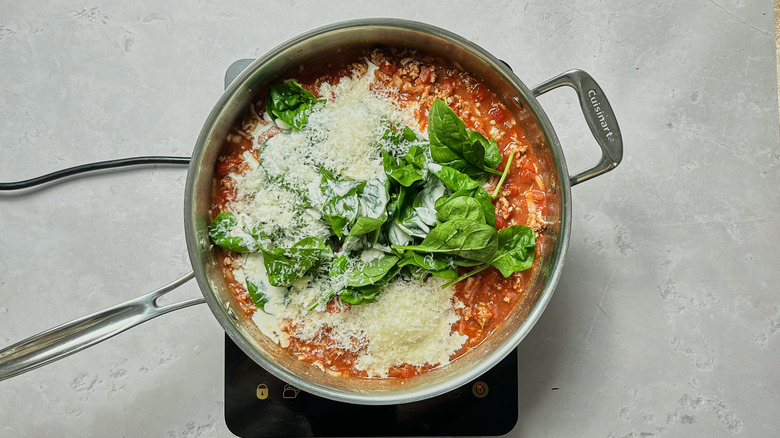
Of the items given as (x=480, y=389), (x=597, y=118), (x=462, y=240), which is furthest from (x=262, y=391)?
(x=597, y=118)

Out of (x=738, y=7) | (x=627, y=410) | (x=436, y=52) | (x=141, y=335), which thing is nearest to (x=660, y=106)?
(x=738, y=7)

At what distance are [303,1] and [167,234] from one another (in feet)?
3.06

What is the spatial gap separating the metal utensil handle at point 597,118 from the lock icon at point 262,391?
1.16m

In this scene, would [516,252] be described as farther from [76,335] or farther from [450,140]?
[76,335]

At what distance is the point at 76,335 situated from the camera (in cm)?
172

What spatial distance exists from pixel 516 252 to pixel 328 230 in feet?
1.78

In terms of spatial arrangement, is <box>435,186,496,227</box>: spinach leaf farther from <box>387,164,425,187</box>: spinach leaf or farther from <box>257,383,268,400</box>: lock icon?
<box>257,383,268,400</box>: lock icon

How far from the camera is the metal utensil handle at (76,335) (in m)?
1.68

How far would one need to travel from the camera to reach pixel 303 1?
83.4 inches

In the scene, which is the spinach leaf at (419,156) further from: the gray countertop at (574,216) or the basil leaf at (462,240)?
the gray countertop at (574,216)

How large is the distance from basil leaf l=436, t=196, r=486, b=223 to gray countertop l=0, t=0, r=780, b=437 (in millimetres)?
645

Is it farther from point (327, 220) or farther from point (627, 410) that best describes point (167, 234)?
point (627, 410)

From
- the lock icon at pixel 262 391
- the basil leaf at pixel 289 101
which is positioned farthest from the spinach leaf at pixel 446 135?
the lock icon at pixel 262 391

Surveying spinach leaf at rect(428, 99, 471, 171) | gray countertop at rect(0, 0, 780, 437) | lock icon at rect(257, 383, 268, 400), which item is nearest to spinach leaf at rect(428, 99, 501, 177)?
spinach leaf at rect(428, 99, 471, 171)
